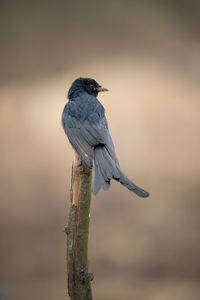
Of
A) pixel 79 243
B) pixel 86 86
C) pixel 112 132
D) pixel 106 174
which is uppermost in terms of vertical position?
pixel 112 132

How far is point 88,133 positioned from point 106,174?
0.45 meters

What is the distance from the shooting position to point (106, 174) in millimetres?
2607

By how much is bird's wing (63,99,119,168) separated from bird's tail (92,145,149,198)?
4cm

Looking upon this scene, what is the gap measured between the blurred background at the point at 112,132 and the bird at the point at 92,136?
6.13 feet

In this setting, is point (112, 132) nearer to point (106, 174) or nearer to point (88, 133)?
point (88, 133)

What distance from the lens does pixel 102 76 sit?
548 cm

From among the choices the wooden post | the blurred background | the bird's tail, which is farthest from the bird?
the blurred background

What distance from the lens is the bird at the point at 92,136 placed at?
2.58m

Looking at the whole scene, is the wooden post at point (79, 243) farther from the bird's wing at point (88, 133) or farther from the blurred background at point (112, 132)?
the blurred background at point (112, 132)

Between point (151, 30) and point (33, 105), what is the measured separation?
5.25 ft

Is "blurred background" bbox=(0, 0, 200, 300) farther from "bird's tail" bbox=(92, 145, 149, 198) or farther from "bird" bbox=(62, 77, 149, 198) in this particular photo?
"bird's tail" bbox=(92, 145, 149, 198)

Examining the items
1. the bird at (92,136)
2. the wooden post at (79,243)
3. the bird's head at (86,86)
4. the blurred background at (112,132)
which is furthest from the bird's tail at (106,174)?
the blurred background at (112,132)

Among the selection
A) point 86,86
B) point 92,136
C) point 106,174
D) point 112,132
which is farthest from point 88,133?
point 112,132

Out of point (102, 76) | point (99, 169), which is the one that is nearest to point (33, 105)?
point (102, 76)
